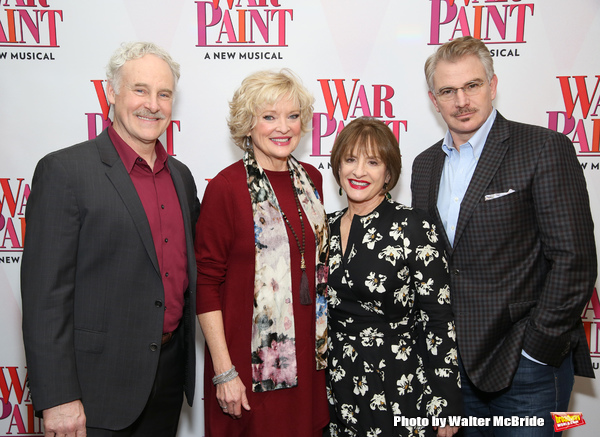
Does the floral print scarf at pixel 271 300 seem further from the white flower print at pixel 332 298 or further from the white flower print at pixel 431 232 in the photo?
the white flower print at pixel 431 232

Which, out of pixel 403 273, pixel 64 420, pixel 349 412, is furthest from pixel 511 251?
pixel 64 420

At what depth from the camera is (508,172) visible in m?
1.65

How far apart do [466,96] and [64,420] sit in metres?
1.80

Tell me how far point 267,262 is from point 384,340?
508mm

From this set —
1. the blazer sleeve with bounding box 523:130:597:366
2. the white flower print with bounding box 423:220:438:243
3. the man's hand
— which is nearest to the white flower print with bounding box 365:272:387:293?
the white flower print with bounding box 423:220:438:243

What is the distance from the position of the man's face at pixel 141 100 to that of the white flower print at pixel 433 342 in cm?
124

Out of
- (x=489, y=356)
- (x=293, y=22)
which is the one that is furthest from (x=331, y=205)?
(x=489, y=356)

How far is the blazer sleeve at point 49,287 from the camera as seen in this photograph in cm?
135

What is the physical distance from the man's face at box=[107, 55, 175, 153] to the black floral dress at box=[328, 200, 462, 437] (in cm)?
86

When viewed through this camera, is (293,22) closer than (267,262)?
No

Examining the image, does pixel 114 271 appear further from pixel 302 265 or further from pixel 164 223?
pixel 302 265

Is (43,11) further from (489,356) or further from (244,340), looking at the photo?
(489,356)

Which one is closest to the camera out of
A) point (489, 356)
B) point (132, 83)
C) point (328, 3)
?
point (132, 83)

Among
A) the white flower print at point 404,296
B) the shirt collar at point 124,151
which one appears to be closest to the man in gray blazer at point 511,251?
the white flower print at point 404,296
